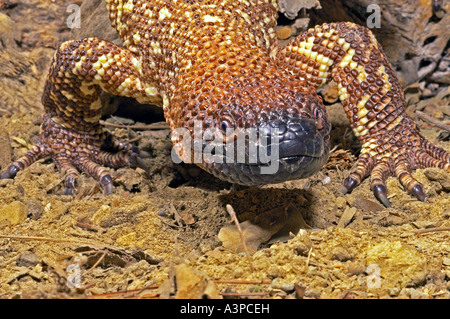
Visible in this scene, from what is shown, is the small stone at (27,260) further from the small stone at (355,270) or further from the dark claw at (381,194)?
the dark claw at (381,194)

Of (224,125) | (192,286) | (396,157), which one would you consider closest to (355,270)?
(192,286)

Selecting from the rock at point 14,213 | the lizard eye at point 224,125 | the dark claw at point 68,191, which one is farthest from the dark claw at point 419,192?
the rock at point 14,213

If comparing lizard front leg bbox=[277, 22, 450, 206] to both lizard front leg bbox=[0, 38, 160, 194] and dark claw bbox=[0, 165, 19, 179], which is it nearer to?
lizard front leg bbox=[0, 38, 160, 194]

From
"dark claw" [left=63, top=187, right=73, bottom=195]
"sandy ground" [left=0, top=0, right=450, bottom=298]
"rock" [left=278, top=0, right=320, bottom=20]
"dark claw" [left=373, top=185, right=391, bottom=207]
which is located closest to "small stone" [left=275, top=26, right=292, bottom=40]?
"rock" [left=278, top=0, right=320, bottom=20]

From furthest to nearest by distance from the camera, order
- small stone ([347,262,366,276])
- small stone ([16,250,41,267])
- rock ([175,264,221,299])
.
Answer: small stone ([16,250,41,267]), small stone ([347,262,366,276]), rock ([175,264,221,299])

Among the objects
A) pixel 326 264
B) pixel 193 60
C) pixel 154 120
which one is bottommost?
pixel 154 120

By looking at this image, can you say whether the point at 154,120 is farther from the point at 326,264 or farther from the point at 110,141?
the point at 326,264

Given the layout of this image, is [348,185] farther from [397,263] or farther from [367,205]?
[397,263]

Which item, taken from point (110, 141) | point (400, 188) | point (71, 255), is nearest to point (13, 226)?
point (71, 255)
